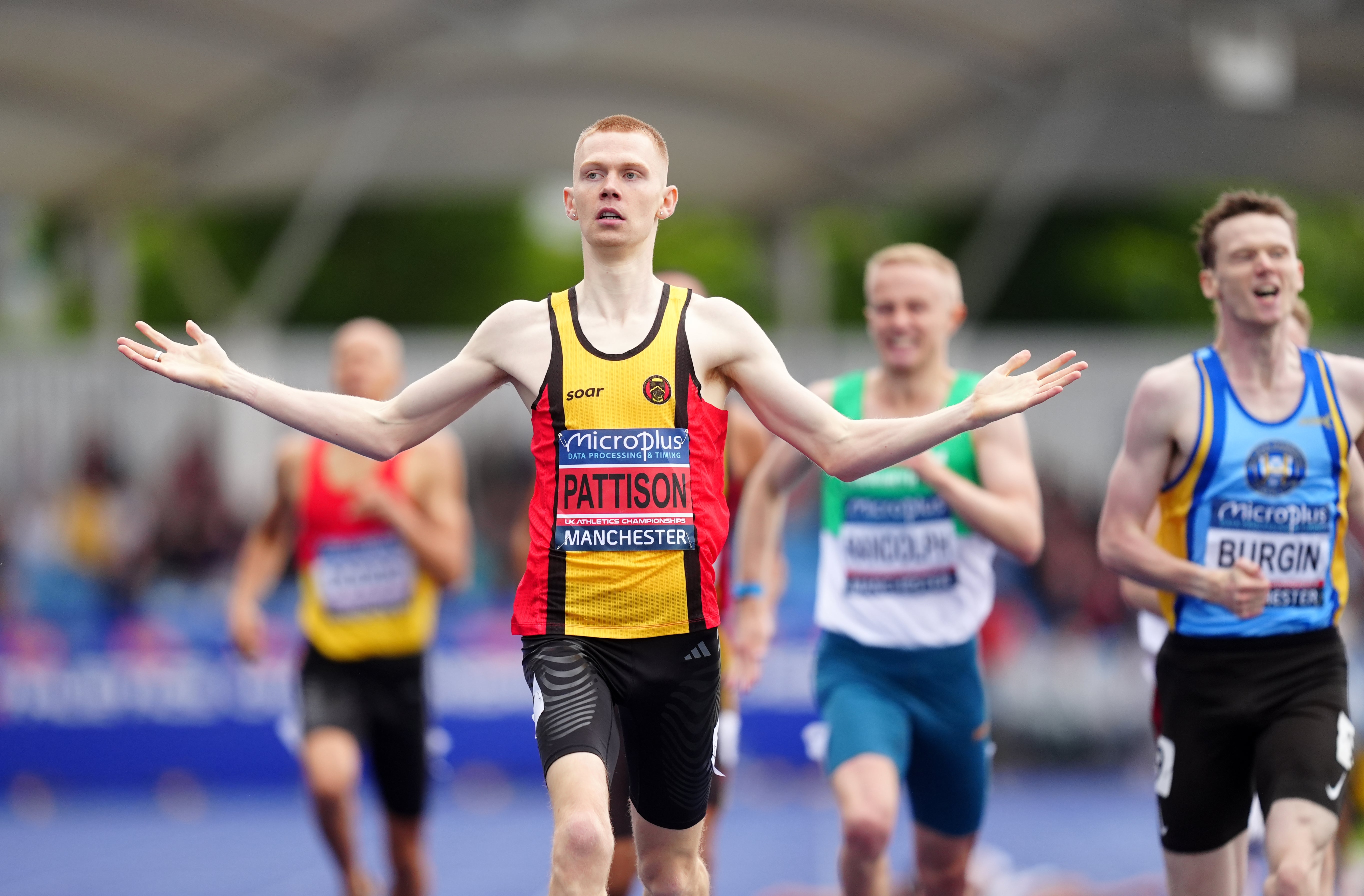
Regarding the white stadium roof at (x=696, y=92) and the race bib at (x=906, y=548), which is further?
the white stadium roof at (x=696, y=92)

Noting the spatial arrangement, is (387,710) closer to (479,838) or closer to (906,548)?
(906,548)

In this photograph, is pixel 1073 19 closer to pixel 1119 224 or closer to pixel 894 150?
pixel 894 150

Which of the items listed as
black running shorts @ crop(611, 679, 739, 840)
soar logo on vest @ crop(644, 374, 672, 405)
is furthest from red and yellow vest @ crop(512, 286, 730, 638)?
black running shorts @ crop(611, 679, 739, 840)

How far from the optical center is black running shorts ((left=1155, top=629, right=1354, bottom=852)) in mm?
4996

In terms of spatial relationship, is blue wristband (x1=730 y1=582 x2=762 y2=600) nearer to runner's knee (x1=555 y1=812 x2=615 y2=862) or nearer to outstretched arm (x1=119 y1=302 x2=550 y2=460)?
outstretched arm (x1=119 y1=302 x2=550 y2=460)

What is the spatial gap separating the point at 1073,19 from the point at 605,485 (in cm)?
1199

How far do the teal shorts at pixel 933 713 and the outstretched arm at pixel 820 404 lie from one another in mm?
1690

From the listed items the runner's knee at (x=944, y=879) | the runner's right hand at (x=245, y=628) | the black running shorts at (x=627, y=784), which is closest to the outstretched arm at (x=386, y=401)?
the black running shorts at (x=627, y=784)

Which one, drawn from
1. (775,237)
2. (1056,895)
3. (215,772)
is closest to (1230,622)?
A: (1056,895)

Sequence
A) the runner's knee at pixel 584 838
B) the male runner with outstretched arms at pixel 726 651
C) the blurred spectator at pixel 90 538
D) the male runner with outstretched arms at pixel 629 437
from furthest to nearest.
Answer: the blurred spectator at pixel 90 538 → the male runner with outstretched arms at pixel 726 651 → the male runner with outstretched arms at pixel 629 437 → the runner's knee at pixel 584 838

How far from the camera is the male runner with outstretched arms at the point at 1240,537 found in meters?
5.12

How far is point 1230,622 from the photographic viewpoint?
17.0 ft

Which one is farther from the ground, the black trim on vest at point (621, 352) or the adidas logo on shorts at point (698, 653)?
the black trim on vest at point (621, 352)

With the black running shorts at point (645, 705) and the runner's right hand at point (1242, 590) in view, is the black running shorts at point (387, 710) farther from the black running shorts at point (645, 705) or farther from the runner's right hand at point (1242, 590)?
the runner's right hand at point (1242, 590)
